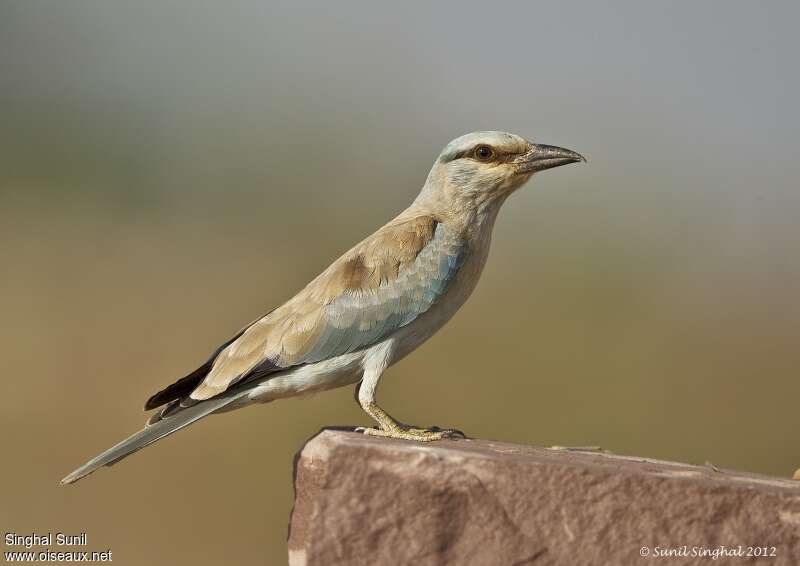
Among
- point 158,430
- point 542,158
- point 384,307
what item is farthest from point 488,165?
point 158,430

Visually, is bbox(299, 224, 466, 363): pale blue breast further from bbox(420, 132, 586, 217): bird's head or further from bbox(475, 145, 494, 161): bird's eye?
bbox(475, 145, 494, 161): bird's eye

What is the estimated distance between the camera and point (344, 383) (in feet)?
16.8

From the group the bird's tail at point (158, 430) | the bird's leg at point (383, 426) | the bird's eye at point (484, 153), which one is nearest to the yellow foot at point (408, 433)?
the bird's leg at point (383, 426)

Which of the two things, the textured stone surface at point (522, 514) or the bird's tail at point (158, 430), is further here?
the bird's tail at point (158, 430)

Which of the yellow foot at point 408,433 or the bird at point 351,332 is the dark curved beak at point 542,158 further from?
the yellow foot at point 408,433

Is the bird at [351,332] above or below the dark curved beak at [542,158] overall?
below

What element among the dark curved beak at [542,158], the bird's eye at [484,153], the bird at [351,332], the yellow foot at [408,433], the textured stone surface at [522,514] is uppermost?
the bird's eye at [484,153]

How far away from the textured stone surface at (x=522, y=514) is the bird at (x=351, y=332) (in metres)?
0.79

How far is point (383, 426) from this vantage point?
Result: 4859mm

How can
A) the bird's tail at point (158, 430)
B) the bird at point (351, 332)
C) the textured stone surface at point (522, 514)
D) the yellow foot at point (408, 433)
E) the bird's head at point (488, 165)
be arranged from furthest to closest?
1. the bird's head at point (488, 165)
2. the bird at point (351, 332)
3. the bird's tail at point (158, 430)
4. the yellow foot at point (408, 433)
5. the textured stone surface at point (522, 514)

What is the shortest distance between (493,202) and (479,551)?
2.13 m

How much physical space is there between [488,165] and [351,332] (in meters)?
1.16

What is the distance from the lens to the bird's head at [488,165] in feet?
17.8

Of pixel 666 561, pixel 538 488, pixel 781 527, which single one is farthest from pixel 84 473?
pixel 781 527
